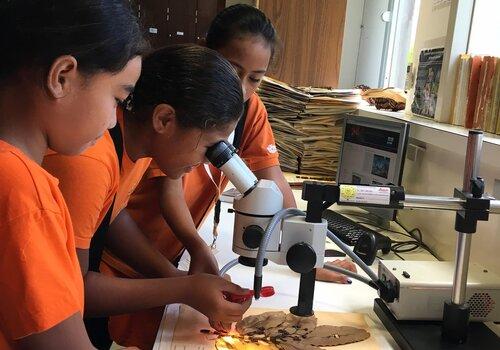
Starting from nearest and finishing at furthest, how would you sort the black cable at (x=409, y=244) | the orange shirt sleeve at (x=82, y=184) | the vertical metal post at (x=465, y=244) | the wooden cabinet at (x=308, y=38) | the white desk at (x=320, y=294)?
the orange shirt sleeve at (x=82, y=184) < the vertical metal post at (x=465, y=244) < the white desk at (x=320, y=294) < the black cable at (x=409, y=244) < the wooden cabinet at (x=308, y=38)

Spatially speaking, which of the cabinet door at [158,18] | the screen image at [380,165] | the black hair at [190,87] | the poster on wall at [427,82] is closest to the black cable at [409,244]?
the screen image at [380,165]

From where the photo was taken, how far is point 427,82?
71.4 inches

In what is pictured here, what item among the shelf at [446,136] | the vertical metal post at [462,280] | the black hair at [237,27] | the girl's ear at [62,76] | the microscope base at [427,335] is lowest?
the microscope base at [427,335]

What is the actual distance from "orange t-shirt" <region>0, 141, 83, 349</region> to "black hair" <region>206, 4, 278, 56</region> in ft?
2.73

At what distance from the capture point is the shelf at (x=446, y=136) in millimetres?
1225

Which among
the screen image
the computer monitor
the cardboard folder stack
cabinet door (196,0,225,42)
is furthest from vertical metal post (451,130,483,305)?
cabinet door (196,0,225,42)

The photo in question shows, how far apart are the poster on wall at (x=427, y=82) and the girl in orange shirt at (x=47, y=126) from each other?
1288 millimetres

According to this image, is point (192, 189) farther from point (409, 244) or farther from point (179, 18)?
point (179, 18)

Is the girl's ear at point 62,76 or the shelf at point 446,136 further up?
the girl's ear at point 62,76

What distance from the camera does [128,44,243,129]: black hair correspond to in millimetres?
962

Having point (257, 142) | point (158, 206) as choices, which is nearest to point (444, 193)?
point (257, 142)

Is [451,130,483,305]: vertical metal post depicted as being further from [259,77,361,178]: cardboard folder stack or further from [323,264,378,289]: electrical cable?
[259,77,361,178]: cardboard folder stack

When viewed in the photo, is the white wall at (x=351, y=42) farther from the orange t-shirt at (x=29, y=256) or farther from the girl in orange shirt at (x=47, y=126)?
the orange t-shirt at (x=29, y=256)

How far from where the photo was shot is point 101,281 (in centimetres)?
97
